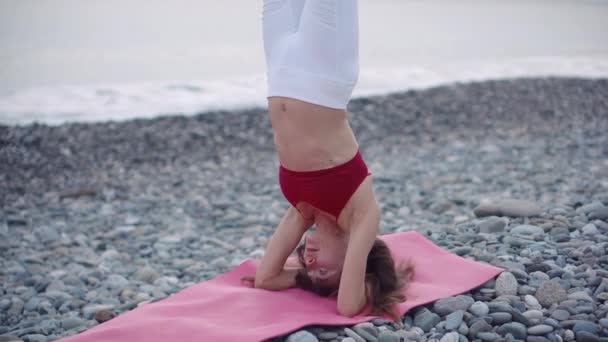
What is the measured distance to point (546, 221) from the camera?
4.55m

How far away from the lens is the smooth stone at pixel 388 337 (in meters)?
3.03

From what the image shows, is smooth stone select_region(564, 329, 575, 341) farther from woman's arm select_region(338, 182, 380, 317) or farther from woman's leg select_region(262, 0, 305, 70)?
woman's leg select_region(262, 0, 305, 70)

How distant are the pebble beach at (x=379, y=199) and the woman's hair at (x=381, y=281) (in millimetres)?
134

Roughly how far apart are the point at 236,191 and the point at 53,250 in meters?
2.52

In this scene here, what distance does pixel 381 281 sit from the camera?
3.57 meters

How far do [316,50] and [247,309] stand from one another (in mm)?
1329

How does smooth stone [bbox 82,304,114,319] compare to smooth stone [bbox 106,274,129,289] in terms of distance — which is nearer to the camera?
smooth stone [bbox 82,304,114,319]

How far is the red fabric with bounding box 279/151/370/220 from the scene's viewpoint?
11.1 feet

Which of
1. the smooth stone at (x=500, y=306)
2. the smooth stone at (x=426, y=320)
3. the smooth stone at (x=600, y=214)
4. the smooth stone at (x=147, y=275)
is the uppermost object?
the smooth stone at (x=600, y=214)

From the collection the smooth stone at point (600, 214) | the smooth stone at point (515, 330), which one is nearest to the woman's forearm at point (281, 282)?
the smooth stone at point (515, 330)

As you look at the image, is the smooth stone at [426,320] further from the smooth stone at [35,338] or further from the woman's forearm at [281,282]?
the smooth stone at [35,338]

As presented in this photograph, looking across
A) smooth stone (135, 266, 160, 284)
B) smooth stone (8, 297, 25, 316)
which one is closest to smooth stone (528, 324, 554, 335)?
smooth stone (135, 266, 160, 284)

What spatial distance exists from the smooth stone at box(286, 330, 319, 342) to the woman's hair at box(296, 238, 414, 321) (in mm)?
430

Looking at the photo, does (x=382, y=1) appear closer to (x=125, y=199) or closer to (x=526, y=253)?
(x=125, y=199)
